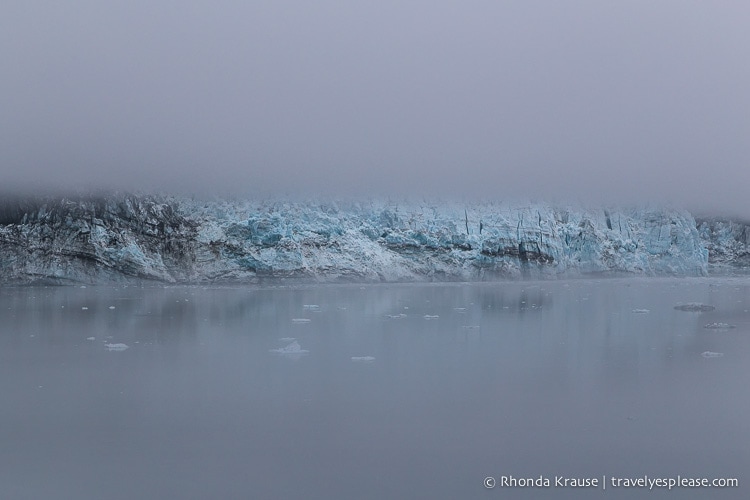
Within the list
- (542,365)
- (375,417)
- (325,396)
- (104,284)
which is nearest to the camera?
(375,417)

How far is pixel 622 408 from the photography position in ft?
16.5

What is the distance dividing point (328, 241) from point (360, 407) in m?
15.8

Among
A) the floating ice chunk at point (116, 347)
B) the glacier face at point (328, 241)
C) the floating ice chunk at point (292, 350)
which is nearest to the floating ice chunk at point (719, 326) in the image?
the floating ice chunk at point (292, 350)

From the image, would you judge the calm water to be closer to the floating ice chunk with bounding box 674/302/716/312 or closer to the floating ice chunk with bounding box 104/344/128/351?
the floating ice chunk with bounding box 104/344/128/351

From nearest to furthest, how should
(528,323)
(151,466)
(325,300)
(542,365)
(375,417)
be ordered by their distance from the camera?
(151,466) → (375,417) → (542,365) → (528,323) → (325,300)

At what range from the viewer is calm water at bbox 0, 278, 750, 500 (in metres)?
3.62

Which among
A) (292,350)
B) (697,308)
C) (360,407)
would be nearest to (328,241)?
(697,308)

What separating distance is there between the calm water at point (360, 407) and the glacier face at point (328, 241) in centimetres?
744

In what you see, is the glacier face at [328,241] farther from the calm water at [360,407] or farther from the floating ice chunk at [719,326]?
the floating ice chunk at [719,326]

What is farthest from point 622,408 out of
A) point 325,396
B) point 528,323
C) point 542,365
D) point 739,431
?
point 528,323

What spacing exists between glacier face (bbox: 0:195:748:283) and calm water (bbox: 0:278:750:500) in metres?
7.44

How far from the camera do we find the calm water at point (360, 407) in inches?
142

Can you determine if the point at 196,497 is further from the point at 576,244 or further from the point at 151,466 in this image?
the point at 576,244

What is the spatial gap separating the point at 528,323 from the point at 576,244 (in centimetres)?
1543
